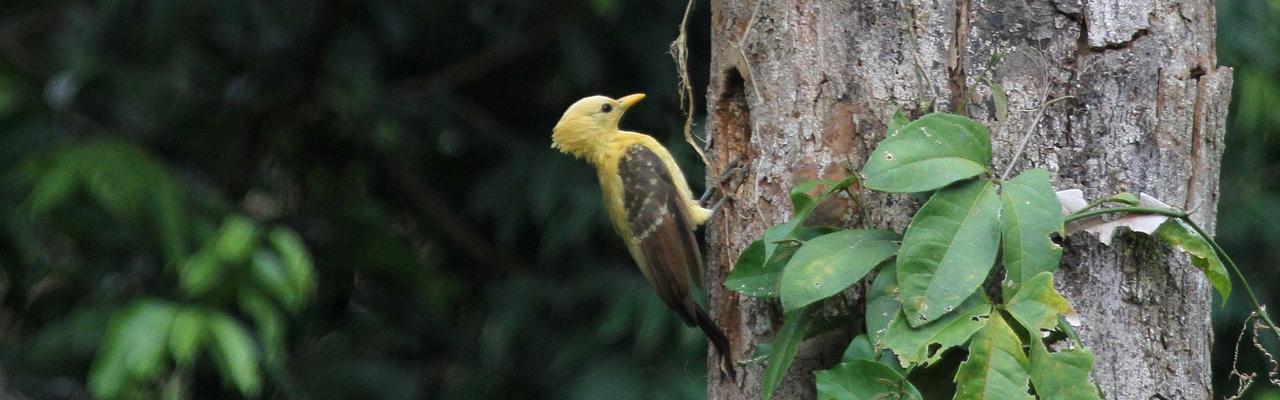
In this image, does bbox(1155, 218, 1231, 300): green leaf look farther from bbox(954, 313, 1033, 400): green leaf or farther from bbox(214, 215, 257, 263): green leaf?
bbox(214, 215, 257, 263): green leaf

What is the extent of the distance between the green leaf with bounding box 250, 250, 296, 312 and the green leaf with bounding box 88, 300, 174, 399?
0.81 feet

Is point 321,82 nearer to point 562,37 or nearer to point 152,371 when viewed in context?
point 562,37

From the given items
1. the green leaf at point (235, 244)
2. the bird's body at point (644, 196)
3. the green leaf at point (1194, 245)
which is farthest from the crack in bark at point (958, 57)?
the green leaf at point (235, 244)

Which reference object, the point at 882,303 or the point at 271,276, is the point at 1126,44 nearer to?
the point at 882,303

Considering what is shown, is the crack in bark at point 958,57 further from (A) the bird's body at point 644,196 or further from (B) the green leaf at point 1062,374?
(A) the bird's body at point 644,196

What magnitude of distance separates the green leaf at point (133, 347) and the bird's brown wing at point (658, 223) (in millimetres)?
1323

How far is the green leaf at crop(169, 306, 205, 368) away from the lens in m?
3.54

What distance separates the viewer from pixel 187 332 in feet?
11.7

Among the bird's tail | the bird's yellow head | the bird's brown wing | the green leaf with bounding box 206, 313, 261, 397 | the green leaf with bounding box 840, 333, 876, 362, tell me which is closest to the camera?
the green leaf with bounding box 840, 333, 876, 362

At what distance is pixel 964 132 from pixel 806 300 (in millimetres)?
415

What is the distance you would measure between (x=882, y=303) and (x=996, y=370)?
259mm

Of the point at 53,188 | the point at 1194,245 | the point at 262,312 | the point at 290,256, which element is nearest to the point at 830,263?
the point at 1194,245

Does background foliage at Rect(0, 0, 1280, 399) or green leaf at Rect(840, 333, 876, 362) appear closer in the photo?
green leaf at Rect(840, 333, 876, 362)

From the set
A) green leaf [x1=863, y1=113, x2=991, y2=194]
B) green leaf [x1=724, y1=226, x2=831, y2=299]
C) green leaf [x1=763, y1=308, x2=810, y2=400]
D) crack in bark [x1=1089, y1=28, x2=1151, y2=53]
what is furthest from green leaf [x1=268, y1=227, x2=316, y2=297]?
crack in bark [x1=1089, y1=28, x2=1151, y2=53]
